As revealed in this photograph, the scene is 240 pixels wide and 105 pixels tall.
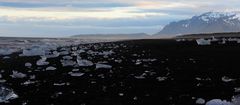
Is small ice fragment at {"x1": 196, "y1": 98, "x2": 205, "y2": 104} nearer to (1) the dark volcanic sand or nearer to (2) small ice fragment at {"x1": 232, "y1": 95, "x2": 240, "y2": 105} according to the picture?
(1) the dark volcanic sand

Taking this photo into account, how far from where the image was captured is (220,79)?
21.6 m

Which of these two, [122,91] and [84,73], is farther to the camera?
[84,73]

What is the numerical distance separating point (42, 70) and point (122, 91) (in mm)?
9994

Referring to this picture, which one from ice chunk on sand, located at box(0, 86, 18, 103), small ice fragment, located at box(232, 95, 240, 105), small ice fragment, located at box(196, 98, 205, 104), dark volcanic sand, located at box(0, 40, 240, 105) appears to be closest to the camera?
small ice fragment, located at box(232, 95, 240, 105)

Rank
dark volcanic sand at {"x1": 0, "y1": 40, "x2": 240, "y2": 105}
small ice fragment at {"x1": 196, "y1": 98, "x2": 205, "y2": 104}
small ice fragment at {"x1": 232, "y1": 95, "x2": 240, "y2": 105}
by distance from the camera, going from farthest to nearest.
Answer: dark volcanic sand at {"x1": 0, "y1": 40, "x2": 240, "y2": 105} < small ice fragment at {"x1": 196, "y1": 98, "x2": 205, "y2": 104} < small ice fragment at {"x1": 232, "y1": 95, "x2": 240, "y2": 105}

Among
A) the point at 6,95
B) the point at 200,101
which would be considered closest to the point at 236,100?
the point at 200,101

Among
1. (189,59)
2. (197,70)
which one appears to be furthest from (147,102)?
(189,59)

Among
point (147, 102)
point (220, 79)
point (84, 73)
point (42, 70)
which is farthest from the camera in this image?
point (42, 70)

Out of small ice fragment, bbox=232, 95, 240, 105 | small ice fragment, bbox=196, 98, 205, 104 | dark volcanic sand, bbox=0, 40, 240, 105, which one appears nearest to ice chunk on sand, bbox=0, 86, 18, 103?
dark volcanic sand, bbox=0, 40, 240, 105

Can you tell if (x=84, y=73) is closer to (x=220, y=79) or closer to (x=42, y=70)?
(x=42, y=70)

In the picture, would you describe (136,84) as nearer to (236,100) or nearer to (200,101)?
(200,101)

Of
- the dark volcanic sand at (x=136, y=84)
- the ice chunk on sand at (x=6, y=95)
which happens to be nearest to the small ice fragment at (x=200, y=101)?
the dark volcanic sand at (x=136, y=84)

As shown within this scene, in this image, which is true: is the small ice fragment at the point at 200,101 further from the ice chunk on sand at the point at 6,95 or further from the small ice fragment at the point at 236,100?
the ice chunk on sand at the point at 6,95

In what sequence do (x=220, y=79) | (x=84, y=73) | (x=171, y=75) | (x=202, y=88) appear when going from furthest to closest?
(x=84, y=73), (x=171, y=75), (x=220, y=79), (x=202, y=88)
